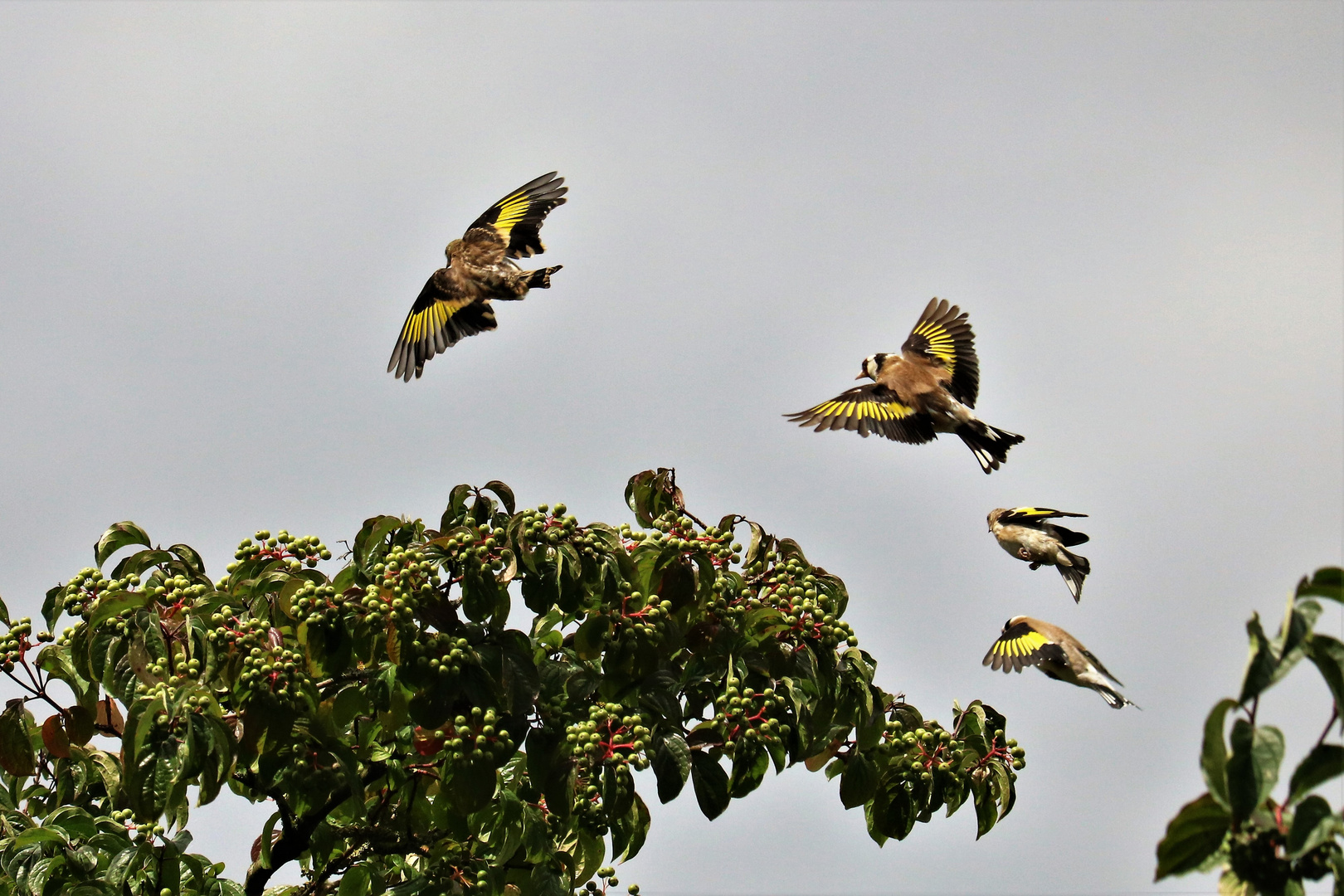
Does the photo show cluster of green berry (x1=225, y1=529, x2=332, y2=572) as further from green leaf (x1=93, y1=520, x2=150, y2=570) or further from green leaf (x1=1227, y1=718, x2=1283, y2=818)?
green leaf (x1=1227, y1=718, x2=1283, y2=818)

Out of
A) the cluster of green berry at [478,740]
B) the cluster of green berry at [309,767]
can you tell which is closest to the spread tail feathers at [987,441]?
the cluster of green berry at [478,740]

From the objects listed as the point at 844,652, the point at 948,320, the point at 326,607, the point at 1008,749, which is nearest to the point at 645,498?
the point at 844,652

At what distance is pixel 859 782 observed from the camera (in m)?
5.44

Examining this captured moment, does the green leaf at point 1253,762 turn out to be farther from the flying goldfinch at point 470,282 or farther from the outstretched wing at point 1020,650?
the flying goldfinch at point 470,282

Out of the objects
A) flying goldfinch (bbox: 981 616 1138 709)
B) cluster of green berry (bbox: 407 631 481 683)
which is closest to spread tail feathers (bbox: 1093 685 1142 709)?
flying goldfinch (bbox: 981 616 1138 709)

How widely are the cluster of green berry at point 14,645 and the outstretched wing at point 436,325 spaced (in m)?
A: 2.86

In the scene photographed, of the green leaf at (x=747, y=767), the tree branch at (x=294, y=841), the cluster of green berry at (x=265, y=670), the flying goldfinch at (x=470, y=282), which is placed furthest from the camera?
the flying goldfinch at (x=470, y=282)

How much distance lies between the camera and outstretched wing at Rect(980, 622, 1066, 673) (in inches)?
251

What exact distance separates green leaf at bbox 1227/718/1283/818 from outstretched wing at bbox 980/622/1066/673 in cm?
443

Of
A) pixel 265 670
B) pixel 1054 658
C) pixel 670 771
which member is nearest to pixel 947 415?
pixel 1054 658

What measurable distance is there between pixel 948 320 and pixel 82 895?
19.9 feet

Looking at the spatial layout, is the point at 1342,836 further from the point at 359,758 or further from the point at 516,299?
the point at 516,299

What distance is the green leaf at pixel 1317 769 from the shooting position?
2035mm

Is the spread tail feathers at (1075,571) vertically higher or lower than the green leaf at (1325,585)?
higher
